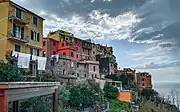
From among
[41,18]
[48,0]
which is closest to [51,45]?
[41,18]

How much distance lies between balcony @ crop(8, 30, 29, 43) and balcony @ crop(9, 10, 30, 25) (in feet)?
4.22

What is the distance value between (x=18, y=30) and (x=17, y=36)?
0.86 meters

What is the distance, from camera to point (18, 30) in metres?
25.5

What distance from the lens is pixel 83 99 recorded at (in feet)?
77.2

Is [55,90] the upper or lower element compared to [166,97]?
upper

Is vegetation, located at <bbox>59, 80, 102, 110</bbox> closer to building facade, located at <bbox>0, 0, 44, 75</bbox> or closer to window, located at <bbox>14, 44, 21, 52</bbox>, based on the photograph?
building facade, located at <bbox>0, 0, 44, 75</bbox>

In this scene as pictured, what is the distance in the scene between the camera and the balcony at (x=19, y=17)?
24288 mm

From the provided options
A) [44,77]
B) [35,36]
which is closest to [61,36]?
[35,36]

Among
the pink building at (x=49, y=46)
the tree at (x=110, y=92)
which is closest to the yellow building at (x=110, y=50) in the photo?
the pink building at (x=49, y=46)

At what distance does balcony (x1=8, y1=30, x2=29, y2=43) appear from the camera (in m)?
24.0

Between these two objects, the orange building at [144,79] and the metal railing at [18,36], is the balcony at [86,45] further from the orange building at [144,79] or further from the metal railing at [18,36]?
the orange building at [144,79]

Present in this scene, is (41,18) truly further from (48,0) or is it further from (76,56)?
(76,56)

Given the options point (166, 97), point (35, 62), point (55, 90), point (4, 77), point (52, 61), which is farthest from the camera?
point (166, 97)

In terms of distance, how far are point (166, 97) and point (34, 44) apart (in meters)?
28.9
